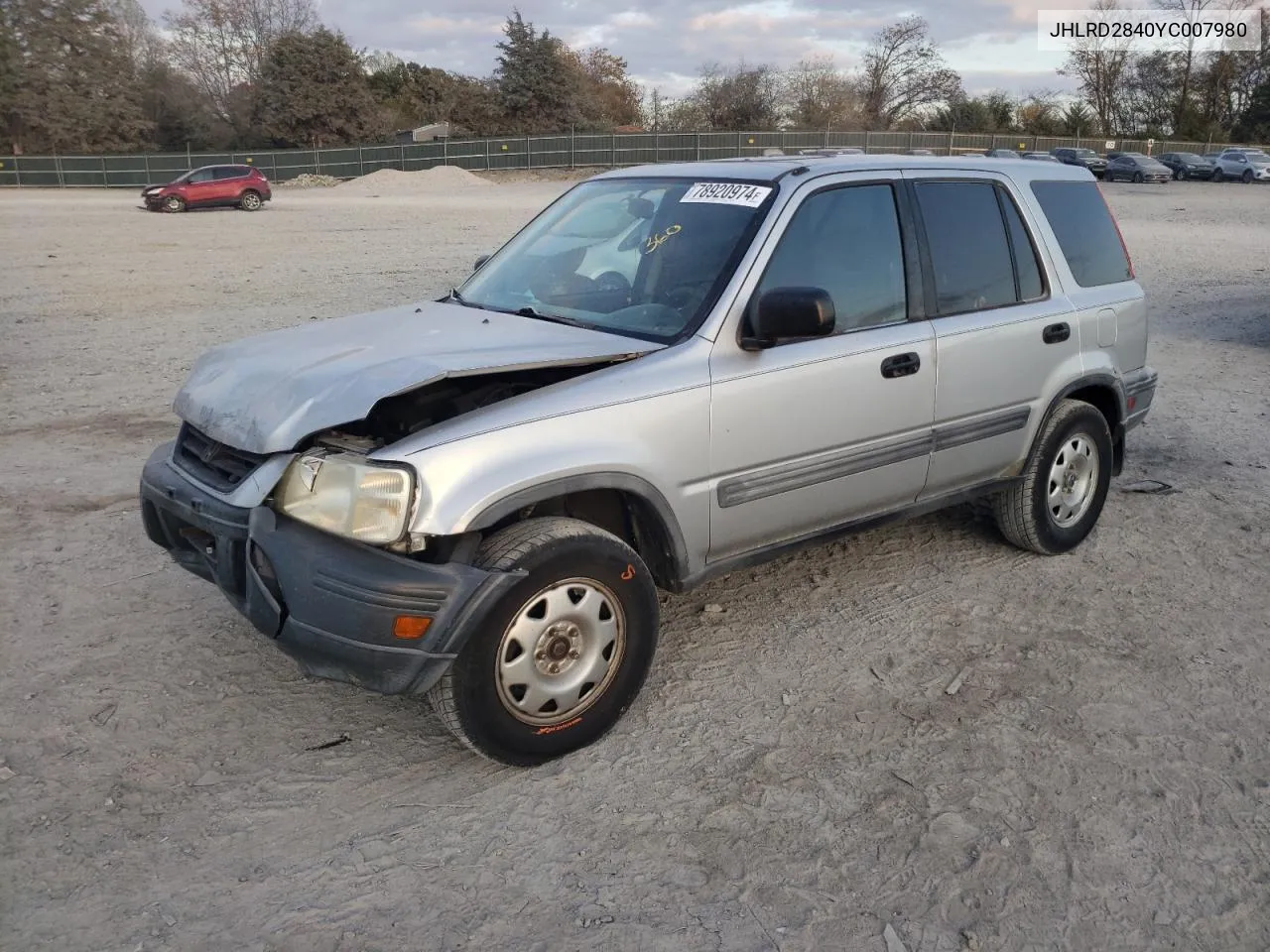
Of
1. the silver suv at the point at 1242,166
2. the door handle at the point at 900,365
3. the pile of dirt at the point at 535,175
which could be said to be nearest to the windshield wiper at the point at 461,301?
the door handle at the point at 900,365

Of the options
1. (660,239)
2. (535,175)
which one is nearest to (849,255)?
(660,239)

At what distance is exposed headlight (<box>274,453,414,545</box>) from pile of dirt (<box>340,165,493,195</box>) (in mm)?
44345

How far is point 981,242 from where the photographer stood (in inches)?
185

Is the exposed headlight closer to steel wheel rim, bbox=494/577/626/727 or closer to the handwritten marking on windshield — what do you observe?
steel wheel rim, bbox=494/577/626/727

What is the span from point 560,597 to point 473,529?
38 cm

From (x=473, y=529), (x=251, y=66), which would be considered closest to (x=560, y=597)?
(x=473, y=529)

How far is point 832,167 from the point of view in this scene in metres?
4.23

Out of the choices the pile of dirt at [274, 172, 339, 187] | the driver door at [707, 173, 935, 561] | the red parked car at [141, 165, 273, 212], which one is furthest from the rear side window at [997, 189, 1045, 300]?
the pile of dirt at [274, 172, 339, 187]

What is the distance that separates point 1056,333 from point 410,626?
3335 millimetres

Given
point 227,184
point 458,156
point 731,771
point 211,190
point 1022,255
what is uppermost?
point 458,156

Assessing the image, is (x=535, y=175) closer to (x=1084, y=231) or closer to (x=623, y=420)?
(x=1084, y=231)

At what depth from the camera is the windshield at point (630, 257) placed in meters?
3.93

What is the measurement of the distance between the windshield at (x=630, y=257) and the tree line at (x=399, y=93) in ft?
199

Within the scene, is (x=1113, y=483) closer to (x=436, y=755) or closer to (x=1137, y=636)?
(x=1137, y=636)
